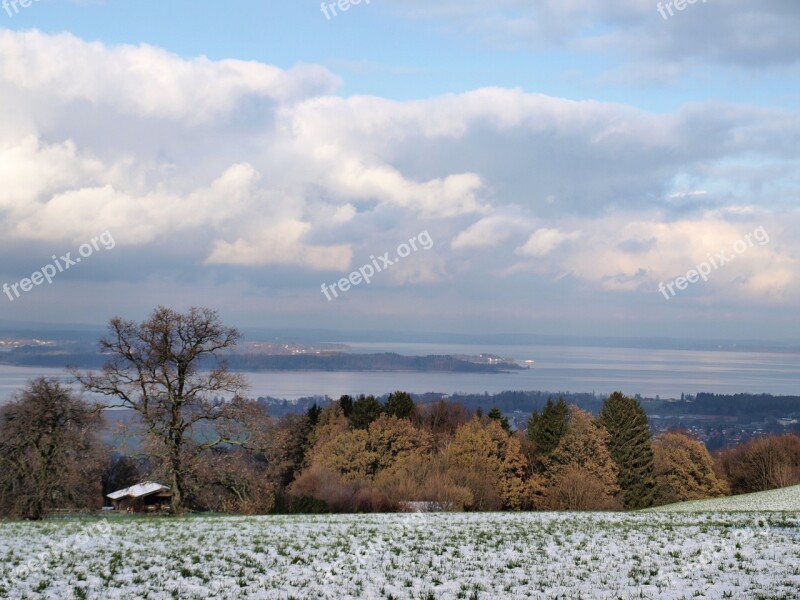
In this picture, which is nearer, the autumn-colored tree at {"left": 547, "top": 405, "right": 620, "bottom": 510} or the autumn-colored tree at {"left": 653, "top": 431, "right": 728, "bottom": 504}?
the autumn-colored tree at {"left": 547, "top": 405, "right": 620, "bottom": 510}

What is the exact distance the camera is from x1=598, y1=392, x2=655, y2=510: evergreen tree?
237 ft

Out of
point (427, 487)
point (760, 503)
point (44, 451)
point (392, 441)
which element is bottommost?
point (392, 441)

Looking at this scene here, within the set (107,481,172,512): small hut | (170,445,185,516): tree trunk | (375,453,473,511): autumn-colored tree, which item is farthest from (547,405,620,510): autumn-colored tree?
(170,445,185,516): tree trunk

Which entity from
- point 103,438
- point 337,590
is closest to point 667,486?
point 103,438

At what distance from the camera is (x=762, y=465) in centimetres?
8625

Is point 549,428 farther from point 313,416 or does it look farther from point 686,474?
point 313,416

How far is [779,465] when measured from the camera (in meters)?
82.4

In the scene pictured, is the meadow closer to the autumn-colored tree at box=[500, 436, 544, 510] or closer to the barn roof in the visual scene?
Result: the autumn-colored tree at box=[500, 436, 544, 510]

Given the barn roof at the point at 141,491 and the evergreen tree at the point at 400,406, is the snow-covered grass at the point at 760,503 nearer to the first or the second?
the evergreen tree at the point at 400,406

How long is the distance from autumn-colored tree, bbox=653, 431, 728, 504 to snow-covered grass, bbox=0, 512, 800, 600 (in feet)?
190

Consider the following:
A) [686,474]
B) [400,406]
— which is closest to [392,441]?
[400,406]

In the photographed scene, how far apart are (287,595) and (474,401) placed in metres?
186

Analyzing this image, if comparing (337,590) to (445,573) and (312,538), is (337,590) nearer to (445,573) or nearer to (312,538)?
(445,573)

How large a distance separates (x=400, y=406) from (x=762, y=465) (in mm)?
45341
